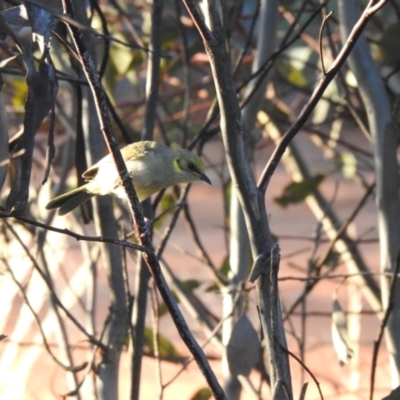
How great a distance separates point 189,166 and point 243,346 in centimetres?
58

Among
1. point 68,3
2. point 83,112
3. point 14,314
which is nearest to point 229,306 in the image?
point 83,112

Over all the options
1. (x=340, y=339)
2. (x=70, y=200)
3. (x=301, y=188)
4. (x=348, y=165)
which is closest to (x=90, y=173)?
(x=70, y=200)

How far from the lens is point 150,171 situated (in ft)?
6.21

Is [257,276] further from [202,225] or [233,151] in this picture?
[202,225]

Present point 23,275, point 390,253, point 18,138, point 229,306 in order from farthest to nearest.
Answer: point 23,275 < point 229,306 < point 390,253 < point 18,138

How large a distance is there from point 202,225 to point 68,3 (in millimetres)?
5968

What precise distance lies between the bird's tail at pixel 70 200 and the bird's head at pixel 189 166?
28 centimetres

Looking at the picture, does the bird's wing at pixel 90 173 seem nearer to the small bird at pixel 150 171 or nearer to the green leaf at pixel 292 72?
the small bird at pixel 150 171

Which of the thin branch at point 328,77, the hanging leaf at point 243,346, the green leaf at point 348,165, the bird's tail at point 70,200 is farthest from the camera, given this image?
the green leaf at point 348,165

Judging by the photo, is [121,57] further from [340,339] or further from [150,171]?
[340,339]

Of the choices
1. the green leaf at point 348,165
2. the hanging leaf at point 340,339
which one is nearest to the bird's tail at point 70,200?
the hanging leaf at point 340,339

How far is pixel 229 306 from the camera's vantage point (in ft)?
6.15

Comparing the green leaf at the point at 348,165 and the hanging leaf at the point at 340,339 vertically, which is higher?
the green leaf at the point at 348,165

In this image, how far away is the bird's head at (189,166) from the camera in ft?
6.30
